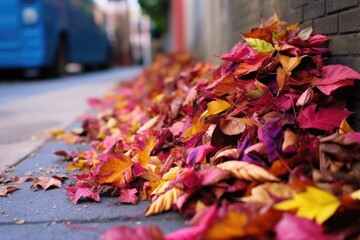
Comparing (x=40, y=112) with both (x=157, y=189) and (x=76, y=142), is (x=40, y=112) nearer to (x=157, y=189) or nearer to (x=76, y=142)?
(x=76, y=142)

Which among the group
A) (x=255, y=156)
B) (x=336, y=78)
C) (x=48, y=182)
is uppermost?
(x=336, y=78)

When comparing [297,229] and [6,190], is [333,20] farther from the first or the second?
[6,190]

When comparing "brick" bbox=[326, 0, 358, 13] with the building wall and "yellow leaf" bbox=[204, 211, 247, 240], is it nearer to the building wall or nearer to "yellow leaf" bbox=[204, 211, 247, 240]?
the building wall

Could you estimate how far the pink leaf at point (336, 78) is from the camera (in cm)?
171

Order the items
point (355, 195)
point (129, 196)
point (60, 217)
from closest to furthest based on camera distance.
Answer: point (355, 195) < point (60, 217) < point (129, 196)

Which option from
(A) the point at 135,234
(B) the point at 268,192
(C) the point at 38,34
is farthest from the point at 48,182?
(C) the point at 38,34

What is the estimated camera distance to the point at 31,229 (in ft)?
4.83

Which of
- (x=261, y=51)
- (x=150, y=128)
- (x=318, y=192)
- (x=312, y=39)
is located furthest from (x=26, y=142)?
(x=318, y=192)

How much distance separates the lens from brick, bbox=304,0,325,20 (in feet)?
6.68

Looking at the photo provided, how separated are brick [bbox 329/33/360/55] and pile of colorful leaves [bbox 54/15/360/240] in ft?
0.16

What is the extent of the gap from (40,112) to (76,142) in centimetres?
214

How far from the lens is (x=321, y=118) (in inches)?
66.7

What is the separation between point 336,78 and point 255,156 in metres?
0.51

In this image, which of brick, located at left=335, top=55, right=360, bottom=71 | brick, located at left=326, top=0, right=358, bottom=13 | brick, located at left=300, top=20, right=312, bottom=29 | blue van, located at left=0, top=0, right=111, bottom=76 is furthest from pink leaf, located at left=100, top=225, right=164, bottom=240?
blue van, located at left=0, top=0, right=111, bottom=76
